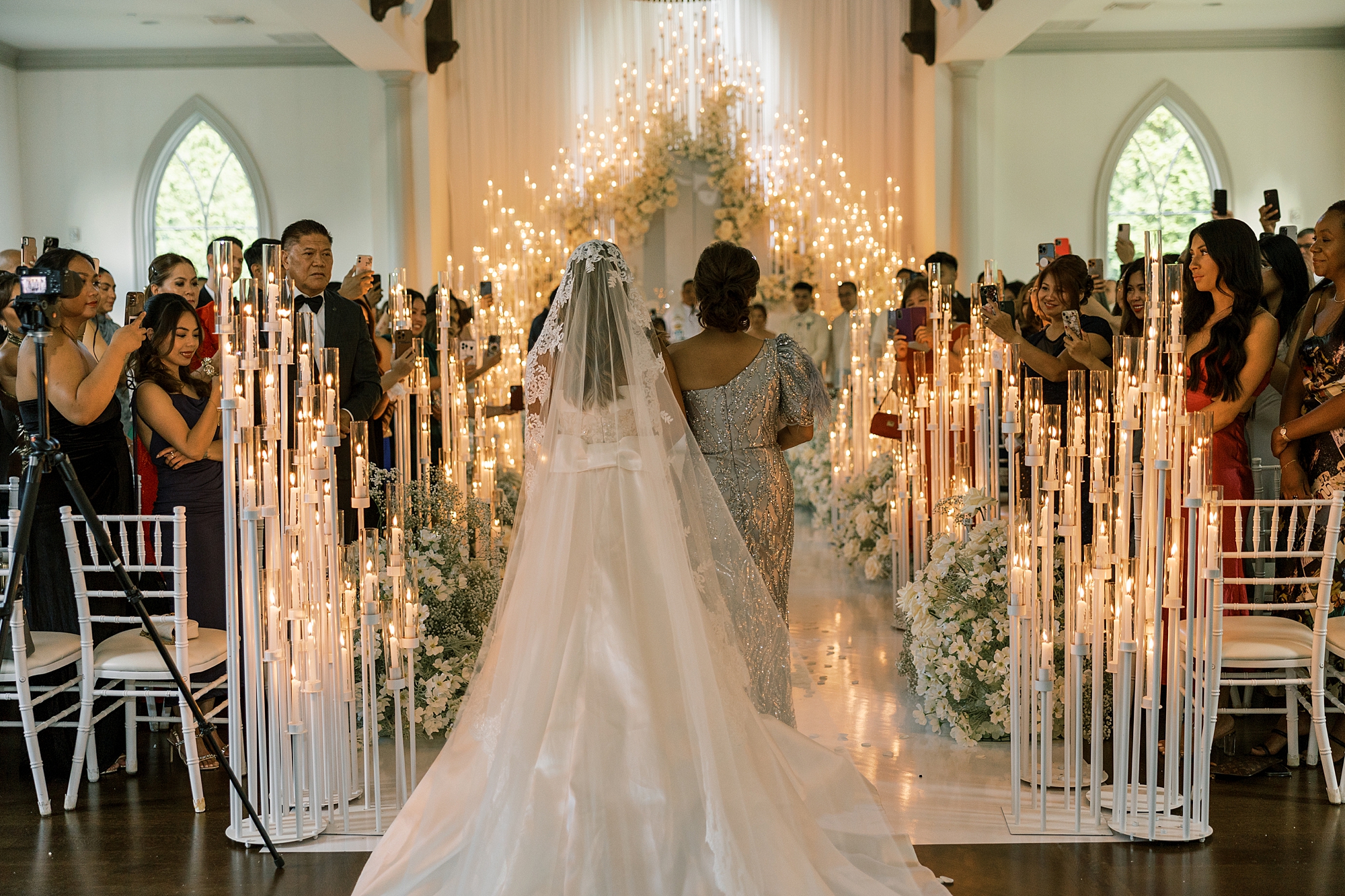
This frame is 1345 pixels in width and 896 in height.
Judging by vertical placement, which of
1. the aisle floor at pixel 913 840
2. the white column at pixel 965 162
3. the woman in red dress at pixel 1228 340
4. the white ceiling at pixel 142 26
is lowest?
the aisle floor at pixel 913 840

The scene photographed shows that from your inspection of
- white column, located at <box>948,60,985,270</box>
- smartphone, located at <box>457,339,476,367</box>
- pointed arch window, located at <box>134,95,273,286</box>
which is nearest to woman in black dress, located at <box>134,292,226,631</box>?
smartphone, located at <box>457,339,476,367</box>

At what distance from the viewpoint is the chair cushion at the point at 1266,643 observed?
3506 millimetres

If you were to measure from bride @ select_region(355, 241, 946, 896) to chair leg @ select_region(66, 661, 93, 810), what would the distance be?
132 centimetres

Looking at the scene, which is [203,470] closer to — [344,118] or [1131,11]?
[344,118]

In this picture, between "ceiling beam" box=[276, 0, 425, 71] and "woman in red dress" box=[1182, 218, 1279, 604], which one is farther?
"ceiling beam" box=[276, 0, 425, 71]

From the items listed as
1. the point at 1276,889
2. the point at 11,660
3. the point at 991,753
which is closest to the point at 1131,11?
the point at 991,753

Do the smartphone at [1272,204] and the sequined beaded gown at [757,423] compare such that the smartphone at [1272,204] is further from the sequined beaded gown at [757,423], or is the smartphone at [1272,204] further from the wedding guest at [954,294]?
the sequined beaded gown at [757,423]

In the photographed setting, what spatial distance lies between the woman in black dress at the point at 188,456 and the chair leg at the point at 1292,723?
140 inches

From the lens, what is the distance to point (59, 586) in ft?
12.9

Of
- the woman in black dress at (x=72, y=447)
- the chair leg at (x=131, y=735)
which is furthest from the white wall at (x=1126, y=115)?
the chair leg at (x=131, y=735)

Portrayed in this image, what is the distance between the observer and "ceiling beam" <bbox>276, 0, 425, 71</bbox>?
867 cm

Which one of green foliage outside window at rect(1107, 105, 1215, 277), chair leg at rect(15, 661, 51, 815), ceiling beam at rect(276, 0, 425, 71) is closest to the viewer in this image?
chair leg at rect(15, 661, 51, 815)

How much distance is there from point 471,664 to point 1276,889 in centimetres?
252

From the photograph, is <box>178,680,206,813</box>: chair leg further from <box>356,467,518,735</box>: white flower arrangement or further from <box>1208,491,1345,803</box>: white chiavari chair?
<box>1208,491,1345,803</box>: white chiavari chair
